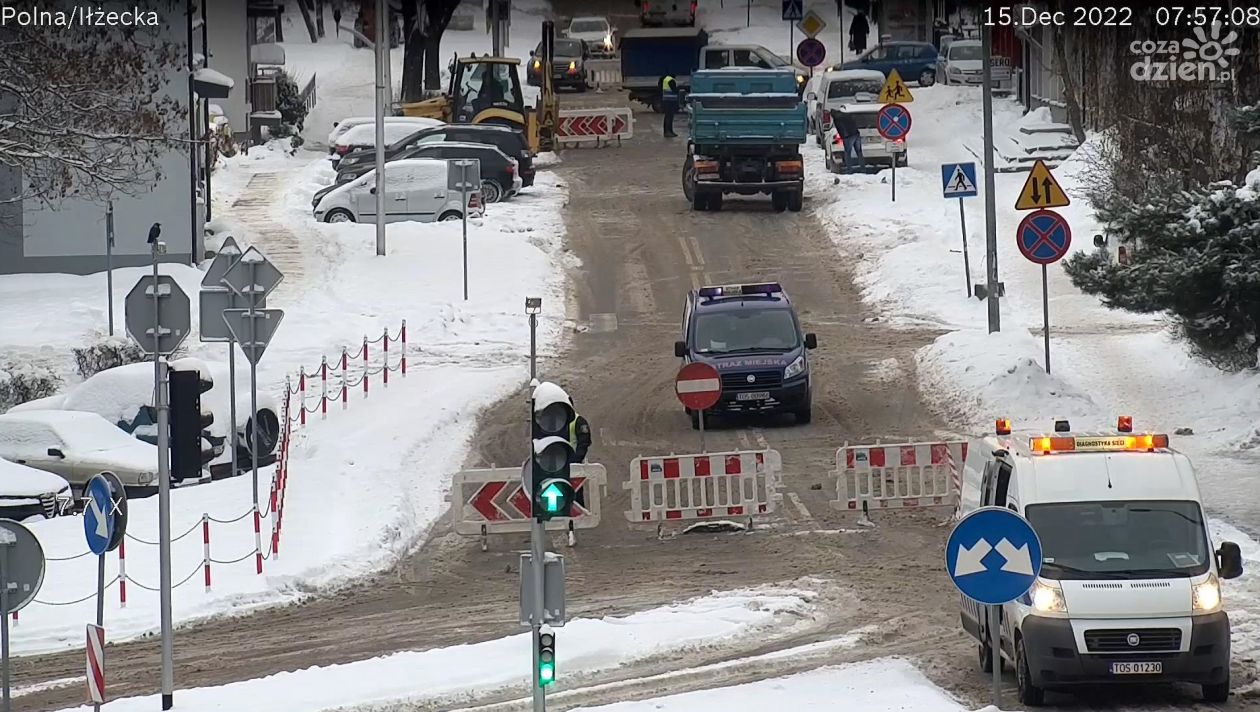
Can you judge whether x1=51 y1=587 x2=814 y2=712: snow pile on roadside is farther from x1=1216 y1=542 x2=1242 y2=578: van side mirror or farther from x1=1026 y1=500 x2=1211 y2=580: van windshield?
x1=1216 y1=542 x2=1242 y2=578: van side mirror

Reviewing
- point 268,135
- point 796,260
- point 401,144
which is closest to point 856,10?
point 268,135

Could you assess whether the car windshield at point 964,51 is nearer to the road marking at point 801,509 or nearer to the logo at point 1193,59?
the logo at point 1193,59

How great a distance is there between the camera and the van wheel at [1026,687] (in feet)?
46.2

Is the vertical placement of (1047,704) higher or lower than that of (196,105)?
lower

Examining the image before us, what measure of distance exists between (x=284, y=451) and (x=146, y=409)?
2.05 m

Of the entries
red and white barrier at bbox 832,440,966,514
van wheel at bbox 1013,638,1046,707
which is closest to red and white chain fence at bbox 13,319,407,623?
red and white barrier at bbox 832,440,966,514

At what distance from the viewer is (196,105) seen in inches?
1547

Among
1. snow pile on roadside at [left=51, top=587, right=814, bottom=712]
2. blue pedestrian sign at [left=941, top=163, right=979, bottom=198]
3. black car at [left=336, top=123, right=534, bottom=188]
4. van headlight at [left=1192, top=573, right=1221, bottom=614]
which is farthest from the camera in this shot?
black car at [left=336, top=123, right=534, bottom=188]

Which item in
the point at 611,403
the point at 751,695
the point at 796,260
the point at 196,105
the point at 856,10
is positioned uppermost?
the point at 856,10

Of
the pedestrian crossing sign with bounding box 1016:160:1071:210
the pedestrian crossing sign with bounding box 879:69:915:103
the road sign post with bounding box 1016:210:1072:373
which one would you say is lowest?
the road sign post with bounding box 1016:210:1072:373

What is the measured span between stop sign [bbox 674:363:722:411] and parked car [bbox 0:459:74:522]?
7.08m

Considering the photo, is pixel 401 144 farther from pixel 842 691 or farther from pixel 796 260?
pixel 842 691

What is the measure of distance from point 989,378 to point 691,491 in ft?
24.7

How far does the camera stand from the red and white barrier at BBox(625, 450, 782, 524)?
21.9 meters
